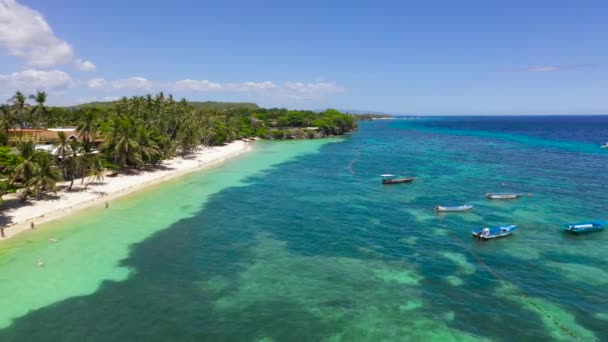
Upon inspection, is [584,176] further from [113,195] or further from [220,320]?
[113,195]

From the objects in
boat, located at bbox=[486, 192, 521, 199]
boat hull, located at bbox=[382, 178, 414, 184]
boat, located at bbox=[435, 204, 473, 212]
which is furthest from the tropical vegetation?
boat, located at bbox=[486, 192, 521, 199]

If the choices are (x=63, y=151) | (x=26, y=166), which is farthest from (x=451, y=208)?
(x=63, y=151)

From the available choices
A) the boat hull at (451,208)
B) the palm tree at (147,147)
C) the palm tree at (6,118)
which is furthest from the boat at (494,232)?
the palm tree at (6,118)

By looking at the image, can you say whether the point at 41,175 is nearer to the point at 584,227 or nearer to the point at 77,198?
the point at 77,198

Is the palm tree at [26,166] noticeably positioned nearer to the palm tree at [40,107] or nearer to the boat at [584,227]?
the palm tree at [40,107]

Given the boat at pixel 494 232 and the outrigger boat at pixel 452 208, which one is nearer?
the boat at pixel 494 232

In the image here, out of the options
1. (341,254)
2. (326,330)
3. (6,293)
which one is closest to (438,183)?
(341,254)
